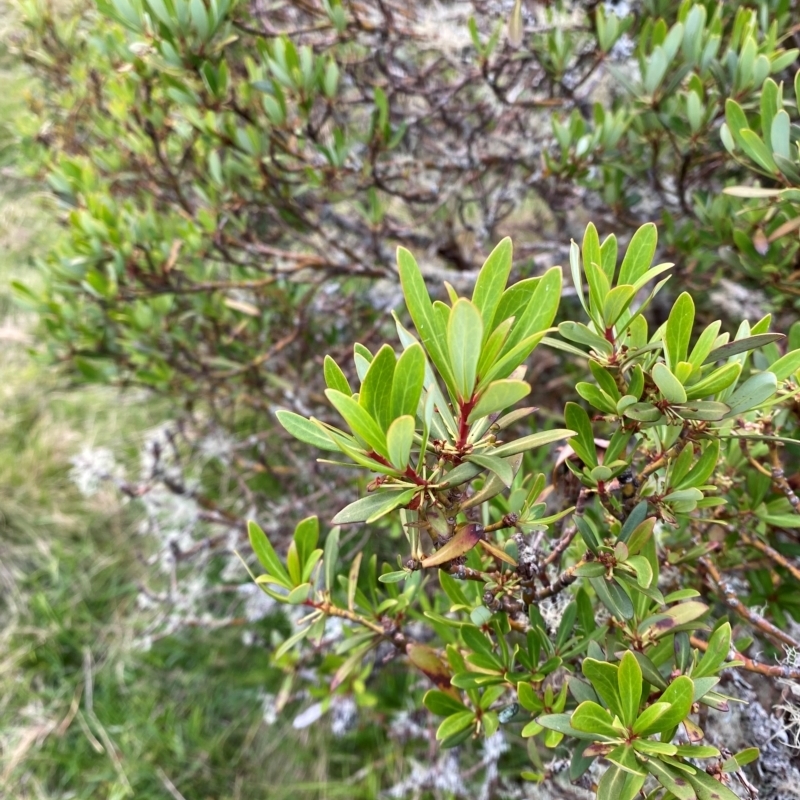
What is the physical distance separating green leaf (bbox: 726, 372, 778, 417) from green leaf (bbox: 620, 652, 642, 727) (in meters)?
0.20

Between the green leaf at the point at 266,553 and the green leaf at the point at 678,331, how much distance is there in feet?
Result: 1.37

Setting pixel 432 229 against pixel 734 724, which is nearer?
pixel 734 724

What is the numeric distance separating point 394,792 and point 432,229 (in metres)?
1.41

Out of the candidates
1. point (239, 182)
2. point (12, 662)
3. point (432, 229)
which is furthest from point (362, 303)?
point (12, 662)

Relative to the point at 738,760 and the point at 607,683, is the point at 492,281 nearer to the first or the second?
the point at 607,683

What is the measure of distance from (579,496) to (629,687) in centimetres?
15

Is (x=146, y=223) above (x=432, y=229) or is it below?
above

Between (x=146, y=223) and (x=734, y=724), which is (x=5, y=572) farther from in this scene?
(x=734, y=724)

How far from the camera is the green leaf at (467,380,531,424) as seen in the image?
36cm

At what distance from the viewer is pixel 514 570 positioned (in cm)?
55

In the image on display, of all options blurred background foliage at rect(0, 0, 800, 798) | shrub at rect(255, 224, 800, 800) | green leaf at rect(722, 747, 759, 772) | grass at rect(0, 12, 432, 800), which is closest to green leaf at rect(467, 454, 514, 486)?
shrub at rect(255, 224, 800, 800)

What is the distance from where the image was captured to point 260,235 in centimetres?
157

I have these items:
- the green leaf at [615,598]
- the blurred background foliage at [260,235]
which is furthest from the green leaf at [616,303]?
the blurred background foliage at [260,235]

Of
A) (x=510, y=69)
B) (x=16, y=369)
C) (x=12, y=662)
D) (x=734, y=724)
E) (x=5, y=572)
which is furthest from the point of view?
(x=16, y=369)
